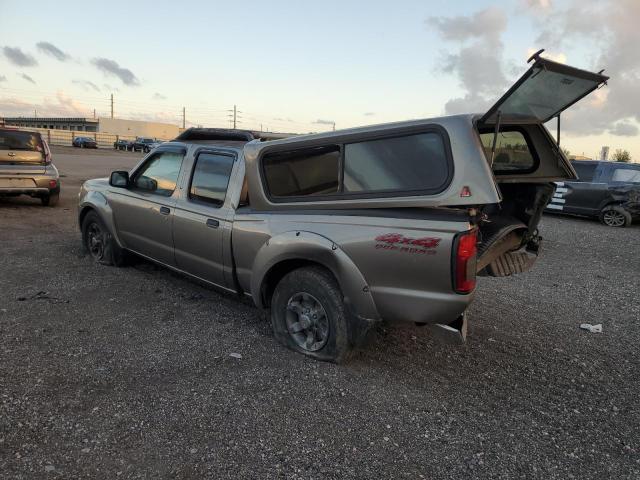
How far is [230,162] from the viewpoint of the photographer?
4.24 m

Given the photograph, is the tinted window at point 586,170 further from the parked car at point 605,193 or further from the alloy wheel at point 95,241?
the alloy wheel at point 95,241

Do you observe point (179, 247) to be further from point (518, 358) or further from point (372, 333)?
point (518, 358)

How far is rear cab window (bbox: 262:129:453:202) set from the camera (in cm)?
295

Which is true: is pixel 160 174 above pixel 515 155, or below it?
below

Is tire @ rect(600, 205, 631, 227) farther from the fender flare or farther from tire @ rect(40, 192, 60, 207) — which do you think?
tire @ rect(40, 192, 60, 207)

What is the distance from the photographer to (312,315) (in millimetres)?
3590

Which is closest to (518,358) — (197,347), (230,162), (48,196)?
(197,347)

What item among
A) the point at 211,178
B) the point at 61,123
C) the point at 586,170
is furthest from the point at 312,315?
the point at 61,123

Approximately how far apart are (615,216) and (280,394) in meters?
12.3

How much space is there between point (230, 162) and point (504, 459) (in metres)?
3.17

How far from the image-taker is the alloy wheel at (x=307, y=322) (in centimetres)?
353

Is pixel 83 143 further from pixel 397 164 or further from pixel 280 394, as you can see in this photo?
pixel 397 164

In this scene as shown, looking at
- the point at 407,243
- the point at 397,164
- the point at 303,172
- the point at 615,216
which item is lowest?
the point at 615,216

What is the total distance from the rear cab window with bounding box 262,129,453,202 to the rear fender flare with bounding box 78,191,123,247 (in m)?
2.73
